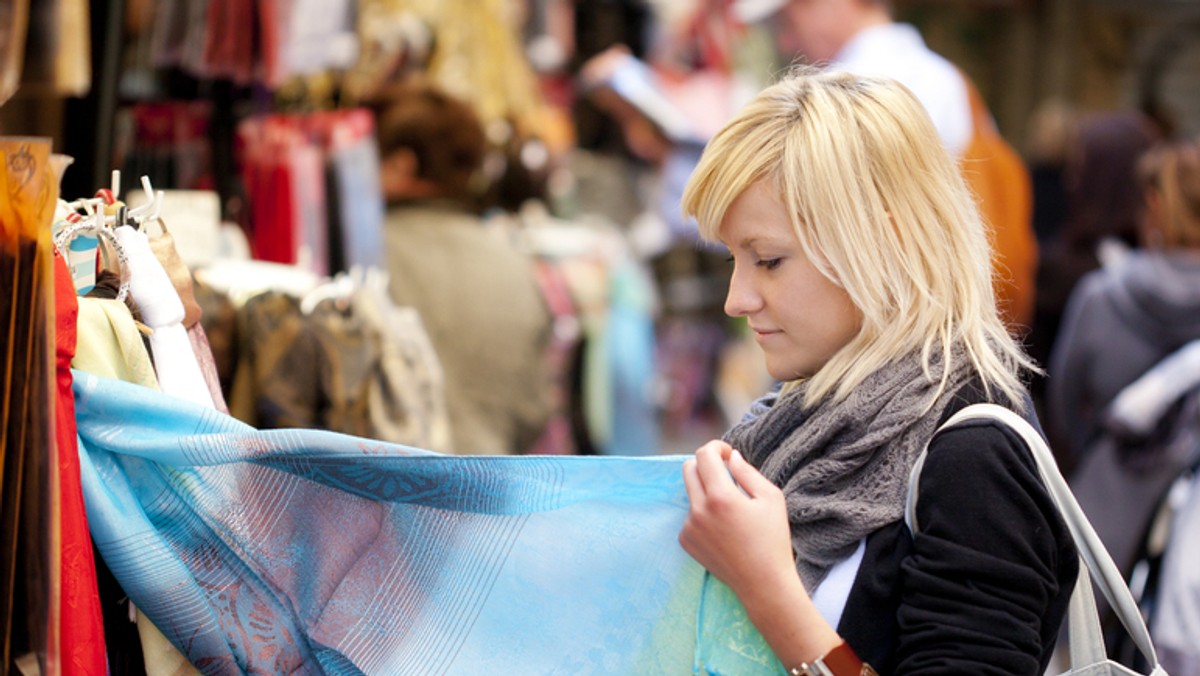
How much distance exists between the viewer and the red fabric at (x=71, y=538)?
1.52 metres

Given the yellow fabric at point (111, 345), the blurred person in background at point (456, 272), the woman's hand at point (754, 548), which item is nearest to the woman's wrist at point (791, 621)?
the woman's hand at point (754, 548)

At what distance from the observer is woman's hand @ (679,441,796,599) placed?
155 centimetres

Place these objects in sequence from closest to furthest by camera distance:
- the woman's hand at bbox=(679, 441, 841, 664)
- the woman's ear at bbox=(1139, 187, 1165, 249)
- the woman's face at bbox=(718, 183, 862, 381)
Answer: the woman's hand at bbox=(679, 441, 841, 664)
the woman's face at bbox=(718, 183, 862, 381)
the woman's ear at bbox=(1139, 187, 1165, 249)

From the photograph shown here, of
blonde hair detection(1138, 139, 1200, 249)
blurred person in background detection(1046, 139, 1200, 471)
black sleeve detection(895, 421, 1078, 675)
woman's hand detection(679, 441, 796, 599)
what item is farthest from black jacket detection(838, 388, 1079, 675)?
blonde hair detection(1138, 139, 1200, 249)

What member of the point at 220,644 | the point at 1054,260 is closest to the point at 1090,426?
the point at 1054,260

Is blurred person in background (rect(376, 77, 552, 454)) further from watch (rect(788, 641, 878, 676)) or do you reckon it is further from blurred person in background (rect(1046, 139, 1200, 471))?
watch (rect(788, 641, 878, 676))

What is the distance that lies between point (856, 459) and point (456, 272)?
3.03m

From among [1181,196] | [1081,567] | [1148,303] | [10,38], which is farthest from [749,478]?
[1181,196]

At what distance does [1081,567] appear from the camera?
1665 mm

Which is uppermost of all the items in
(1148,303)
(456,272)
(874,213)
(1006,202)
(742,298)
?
(874,213)

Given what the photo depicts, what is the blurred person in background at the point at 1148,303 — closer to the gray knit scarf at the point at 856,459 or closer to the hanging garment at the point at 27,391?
the gray knit scarf at the point at 856,459

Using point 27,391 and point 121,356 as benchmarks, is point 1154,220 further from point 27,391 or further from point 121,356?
point 27,391

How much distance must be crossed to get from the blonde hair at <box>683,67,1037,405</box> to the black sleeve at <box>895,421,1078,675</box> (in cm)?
12

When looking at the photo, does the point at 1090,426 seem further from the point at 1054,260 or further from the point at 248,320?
the point at 248,320
